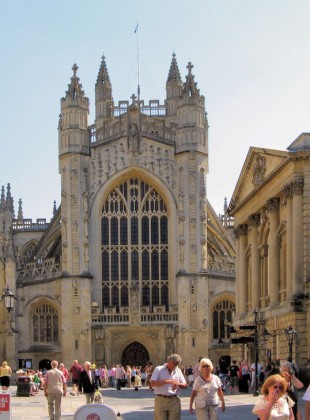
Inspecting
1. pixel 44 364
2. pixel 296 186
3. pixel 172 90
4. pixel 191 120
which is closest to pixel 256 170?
pixel 296 186

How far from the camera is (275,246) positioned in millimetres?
42625

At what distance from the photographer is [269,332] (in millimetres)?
42438

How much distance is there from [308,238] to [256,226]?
914cm

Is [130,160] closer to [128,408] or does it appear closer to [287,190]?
[287,190]

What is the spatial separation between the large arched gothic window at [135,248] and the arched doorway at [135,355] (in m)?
2.83

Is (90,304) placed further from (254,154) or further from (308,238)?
(308,238)

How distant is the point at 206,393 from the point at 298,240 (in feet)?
78.6

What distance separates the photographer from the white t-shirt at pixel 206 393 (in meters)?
15.0

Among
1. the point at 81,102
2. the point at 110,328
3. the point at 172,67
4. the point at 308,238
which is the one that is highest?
the point at 172,67

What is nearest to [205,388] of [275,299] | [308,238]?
[308,238]

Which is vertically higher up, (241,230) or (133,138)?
(133,138)

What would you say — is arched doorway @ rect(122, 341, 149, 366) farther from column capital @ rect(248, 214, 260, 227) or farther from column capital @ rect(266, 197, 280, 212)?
column capital @ rect(266, 197, 280, 212)

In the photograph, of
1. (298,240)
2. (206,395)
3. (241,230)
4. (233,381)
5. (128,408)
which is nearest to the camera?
(206,395)

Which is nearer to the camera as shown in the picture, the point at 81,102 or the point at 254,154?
the point at 254,154
